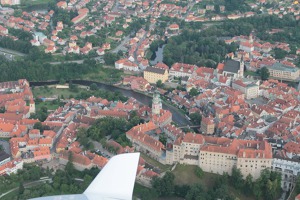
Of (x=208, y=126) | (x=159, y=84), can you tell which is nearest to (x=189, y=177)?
(x=208, y=126)

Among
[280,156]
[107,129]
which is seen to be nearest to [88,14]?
[107,129]

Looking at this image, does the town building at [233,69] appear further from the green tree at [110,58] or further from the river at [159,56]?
the green tree at [110,58]

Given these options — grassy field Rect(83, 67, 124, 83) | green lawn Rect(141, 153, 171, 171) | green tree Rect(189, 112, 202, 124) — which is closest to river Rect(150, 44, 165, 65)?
grassy field Rect(83, 67, 124, 83)

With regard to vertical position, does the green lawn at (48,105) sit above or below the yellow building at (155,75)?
below

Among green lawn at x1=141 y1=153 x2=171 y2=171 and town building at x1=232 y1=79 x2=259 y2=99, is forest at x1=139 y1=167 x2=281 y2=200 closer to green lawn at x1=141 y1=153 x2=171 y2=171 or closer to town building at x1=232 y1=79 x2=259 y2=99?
green lawn at x1=141 y1=153 x2=171 y2=171

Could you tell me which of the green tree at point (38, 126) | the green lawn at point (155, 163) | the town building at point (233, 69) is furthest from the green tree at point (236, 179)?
the town building at point (233, 69)

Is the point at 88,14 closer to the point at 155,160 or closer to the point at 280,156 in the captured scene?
the point at 155,160
